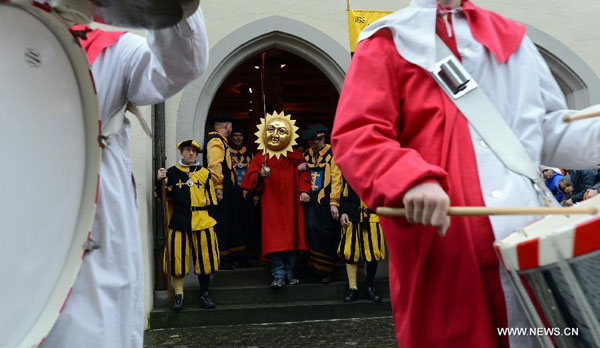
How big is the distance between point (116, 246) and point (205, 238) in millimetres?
4989

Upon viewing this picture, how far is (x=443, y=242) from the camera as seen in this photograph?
5.19 ft

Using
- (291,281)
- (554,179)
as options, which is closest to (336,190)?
(291,281)

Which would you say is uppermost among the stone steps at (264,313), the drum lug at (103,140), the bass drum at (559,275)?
the drum lug at (103,140)

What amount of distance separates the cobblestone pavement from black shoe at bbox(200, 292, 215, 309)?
1.00 ft

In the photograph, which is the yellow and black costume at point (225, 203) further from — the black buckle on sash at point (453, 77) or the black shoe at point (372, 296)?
the black buckle on sash at point (453, 77)

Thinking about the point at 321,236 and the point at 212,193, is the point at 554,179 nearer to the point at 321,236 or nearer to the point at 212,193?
the point at 321,236

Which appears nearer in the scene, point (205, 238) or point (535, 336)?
point (535, 336)

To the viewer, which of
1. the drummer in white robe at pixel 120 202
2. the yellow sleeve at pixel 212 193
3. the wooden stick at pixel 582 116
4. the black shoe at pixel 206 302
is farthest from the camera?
the yellow sleeve at pixel 212 193

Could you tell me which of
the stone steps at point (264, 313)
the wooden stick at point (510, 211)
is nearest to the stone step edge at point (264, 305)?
the stone steps at point (264, 313)

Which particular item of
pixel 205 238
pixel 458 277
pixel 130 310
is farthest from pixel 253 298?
pixel 458 277

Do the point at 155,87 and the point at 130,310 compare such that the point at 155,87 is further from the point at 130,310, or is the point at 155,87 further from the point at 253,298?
the point at 253,298

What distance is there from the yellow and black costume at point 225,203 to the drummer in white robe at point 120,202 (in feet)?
18.5

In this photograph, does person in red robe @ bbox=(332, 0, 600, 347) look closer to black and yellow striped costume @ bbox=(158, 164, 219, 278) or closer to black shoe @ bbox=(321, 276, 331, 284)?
black and yellow striped costume @ bbox=(158, 164, 219, 278)

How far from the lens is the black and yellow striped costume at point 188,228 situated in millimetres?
6754
